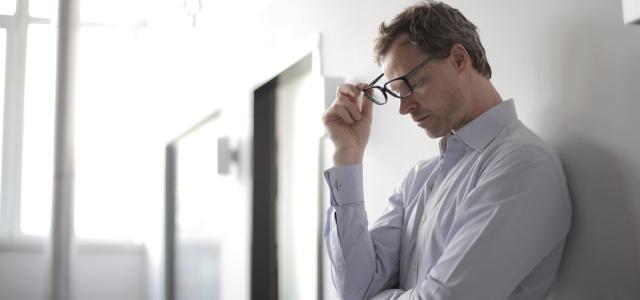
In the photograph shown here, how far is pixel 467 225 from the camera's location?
1.15 metres

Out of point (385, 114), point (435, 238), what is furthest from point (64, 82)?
point (385, 114)

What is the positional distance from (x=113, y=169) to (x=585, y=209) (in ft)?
15.5

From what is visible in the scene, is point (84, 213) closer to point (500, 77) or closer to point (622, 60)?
point (500, 77)

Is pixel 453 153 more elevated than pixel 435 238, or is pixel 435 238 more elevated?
pixel 453 153

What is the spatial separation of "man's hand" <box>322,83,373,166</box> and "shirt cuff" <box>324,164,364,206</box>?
0.24ft

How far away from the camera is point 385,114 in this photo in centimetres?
204

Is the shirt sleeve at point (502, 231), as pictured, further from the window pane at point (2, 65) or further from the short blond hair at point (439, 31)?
the window pane at point (2, 65)

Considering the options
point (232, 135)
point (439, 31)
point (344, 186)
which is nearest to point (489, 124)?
point (439, 31)

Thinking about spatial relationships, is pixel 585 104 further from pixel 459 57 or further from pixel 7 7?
pixel 7 7

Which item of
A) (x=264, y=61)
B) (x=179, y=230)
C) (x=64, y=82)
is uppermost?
(x=264, y=61)

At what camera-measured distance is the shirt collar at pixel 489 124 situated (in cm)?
127

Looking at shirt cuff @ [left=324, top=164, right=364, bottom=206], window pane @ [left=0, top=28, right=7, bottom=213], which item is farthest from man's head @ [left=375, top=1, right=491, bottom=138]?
window pane @ [left=0, top=28, right=7, bottom=213]

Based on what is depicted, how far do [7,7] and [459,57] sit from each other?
4.93 metres

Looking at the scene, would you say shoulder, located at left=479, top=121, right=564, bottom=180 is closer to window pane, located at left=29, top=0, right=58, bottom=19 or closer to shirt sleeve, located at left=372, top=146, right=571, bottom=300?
shirt sleeve, located at left=372, top=146, right=571, bottom=300
